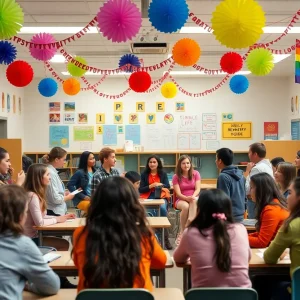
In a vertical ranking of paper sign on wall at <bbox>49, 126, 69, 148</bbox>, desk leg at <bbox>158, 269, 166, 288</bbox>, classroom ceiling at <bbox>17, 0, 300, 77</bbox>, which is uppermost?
classroom ceiling at <bbox>17, 0, 300, 77</bbox>

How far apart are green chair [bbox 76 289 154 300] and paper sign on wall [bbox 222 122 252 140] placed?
33.1 feet

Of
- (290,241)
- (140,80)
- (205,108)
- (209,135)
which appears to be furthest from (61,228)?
(205,108)

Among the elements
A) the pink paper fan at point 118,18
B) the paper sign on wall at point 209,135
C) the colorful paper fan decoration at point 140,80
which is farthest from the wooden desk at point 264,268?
the paper sign on wall at point 209,135

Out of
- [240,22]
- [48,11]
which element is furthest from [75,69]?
[240,22]

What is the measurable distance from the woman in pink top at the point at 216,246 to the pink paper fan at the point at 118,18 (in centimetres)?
224

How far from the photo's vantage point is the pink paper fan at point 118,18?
432 cm

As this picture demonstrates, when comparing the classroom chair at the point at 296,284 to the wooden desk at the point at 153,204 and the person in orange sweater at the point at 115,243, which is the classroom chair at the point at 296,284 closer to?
the person in orange sweater at the point at 115,243

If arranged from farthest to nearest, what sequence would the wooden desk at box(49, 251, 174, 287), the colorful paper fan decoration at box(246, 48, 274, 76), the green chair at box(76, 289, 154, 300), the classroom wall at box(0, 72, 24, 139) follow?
the classroom wall at box(0, 72, 24, 139), the colorful paper fan decoration at box(246, 48, 274, 76), the wooden desk at box(49, 251, 174, 287), the green chair at box(76, 289, 154, 300)

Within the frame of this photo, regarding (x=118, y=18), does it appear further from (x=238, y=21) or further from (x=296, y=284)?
(x=296, y=284)

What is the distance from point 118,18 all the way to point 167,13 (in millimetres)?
477

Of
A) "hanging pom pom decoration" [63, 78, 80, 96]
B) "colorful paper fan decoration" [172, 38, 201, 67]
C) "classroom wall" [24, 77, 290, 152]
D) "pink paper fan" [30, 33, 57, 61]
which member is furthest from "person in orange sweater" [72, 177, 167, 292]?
"classroom wall" [24, 77, 290, 152]

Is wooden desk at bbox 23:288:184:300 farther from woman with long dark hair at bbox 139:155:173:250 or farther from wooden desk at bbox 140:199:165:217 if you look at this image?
woman with long dark hair at bbox 139:155:173:250

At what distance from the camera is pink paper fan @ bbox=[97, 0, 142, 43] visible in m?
4.32

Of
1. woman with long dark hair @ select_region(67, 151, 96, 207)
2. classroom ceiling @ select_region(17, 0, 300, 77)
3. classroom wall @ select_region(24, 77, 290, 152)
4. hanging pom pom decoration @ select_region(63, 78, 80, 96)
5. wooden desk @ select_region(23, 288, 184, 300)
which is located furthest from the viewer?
classroom wall @ select_region(24, 77, 290, 152)
